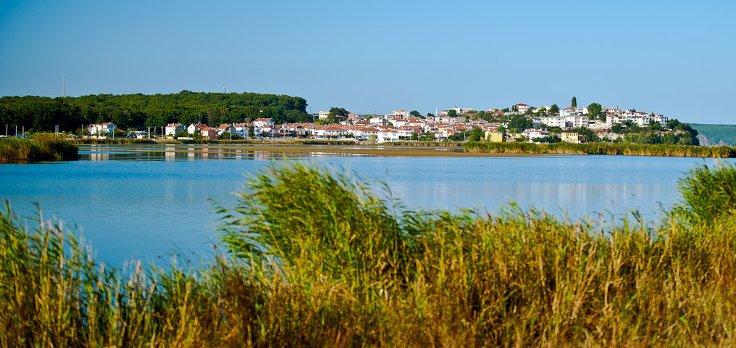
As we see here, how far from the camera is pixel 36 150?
163 feet

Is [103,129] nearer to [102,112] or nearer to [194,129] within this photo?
[102,112]

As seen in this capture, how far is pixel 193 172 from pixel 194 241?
82.1ft

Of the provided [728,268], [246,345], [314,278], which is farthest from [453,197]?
[246,345]

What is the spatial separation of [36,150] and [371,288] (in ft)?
149

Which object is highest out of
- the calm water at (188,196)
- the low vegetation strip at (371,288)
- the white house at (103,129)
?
the white house at (103,129)

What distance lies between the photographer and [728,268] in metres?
9.91

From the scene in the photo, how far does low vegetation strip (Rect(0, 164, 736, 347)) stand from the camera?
6.85m

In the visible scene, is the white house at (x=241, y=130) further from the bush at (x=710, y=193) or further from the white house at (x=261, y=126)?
the bush at (x=710, y=193)

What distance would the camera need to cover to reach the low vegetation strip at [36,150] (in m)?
47.2

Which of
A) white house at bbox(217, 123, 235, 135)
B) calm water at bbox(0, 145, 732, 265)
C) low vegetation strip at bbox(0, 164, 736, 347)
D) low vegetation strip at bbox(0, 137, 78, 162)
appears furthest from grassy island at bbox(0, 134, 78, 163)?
white house at bbox(217, 123, 235, 135)

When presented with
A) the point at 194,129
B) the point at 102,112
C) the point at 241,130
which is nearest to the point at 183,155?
the point at 102,112

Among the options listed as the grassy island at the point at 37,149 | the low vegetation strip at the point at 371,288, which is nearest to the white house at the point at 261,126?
the grassy island at the point at 37,149

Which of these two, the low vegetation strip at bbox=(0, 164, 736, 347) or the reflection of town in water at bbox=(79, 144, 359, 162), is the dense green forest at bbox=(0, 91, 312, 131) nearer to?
the reflection of town in water at bbox=(79, 144, 359, 162)

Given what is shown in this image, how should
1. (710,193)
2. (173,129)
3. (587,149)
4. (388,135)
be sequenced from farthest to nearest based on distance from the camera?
(388,135)
(173,129)
(587,149)
(710,193)
